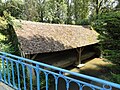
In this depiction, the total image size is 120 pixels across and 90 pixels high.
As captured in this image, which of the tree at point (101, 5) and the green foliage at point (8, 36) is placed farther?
the tree at point (101, 5)

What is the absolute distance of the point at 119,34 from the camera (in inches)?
299

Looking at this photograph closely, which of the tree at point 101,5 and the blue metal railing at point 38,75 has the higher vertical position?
the tree at point 101,5

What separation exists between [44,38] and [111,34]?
153 inches

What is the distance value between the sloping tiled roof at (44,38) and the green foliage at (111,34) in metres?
2.32

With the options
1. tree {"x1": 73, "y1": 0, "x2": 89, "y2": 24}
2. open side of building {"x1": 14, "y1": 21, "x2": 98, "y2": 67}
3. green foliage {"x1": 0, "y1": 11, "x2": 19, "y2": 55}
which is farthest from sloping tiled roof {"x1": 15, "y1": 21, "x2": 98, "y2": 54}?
tree {"x1": 73, "y1": 0, "x2": 89, "y2": 24}

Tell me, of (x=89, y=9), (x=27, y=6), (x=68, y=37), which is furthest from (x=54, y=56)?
(x=89, y=9)

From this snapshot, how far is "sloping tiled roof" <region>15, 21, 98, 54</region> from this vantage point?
7.31 m

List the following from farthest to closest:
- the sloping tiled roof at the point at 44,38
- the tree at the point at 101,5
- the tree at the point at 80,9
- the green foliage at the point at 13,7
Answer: the tree at the point at 80,9, the tree at the point at 101,5, the green foliage at the point at 13,7, the sloping tiled roof at the point at 44,38

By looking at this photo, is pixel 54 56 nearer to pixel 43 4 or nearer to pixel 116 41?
pixel 116 41

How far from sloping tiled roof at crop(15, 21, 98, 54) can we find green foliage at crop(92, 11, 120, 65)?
2.32 metres

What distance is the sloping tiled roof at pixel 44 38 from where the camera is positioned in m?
7.31

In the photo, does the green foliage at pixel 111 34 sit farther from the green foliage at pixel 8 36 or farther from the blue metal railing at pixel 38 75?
the green foliage at pixel 8 36

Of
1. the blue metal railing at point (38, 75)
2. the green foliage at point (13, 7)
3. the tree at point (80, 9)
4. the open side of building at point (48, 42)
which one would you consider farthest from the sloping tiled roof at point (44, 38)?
the tree at point (80, 9)

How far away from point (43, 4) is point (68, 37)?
1265cm
